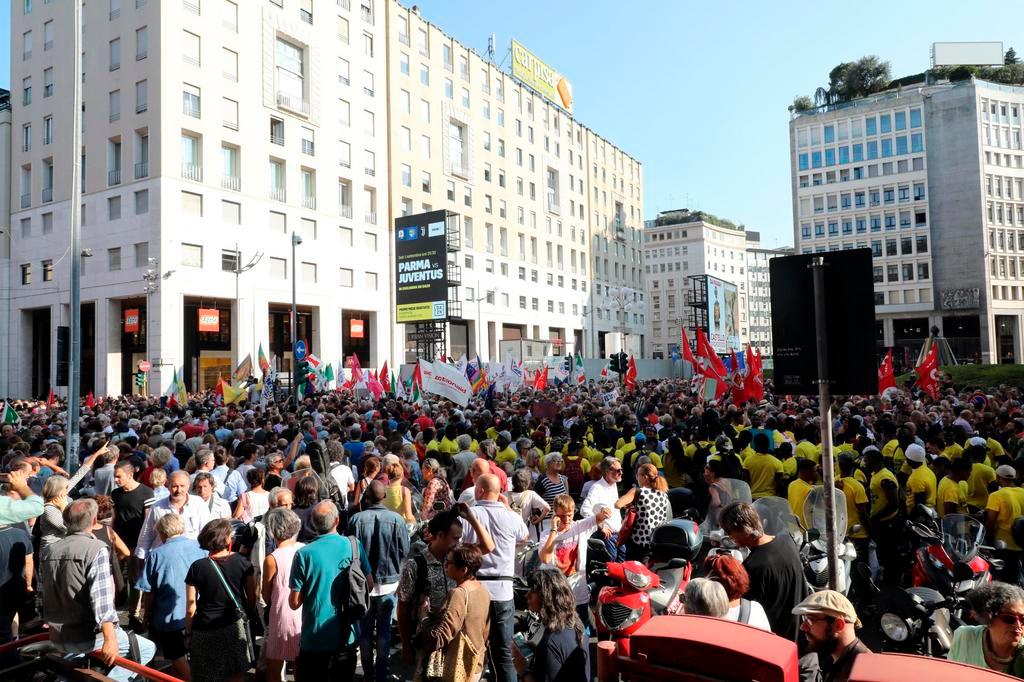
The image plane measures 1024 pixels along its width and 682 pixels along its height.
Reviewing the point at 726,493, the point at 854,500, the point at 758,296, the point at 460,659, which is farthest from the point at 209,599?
the point at 758,296

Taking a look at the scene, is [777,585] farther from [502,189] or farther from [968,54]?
[968,54]

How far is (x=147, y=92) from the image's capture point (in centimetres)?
3678

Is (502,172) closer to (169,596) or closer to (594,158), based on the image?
(594,158)

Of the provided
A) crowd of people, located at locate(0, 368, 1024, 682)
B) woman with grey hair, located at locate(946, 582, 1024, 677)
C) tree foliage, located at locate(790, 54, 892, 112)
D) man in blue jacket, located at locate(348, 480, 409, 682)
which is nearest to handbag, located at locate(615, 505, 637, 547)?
crowd of people, located at locate(0, 368, 1024, 682)

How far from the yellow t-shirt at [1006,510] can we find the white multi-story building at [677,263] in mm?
110750

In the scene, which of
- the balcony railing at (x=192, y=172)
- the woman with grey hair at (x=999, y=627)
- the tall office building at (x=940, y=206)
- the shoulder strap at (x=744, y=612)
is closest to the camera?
the woman with grey hair at (x=999, y=627)

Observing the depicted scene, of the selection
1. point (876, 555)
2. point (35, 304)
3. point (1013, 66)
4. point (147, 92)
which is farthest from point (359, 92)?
point (1013, 66)

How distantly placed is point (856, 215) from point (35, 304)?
78.5 metres

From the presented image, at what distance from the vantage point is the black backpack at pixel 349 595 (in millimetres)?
4742

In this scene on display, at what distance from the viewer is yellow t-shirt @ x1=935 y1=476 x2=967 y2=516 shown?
7086 millimetres

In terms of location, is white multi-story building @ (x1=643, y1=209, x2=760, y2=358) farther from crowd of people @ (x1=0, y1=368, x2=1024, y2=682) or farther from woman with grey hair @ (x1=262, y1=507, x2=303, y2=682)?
woman with grey hair @ (x1=262, y1=507, x2=303, y2=682)

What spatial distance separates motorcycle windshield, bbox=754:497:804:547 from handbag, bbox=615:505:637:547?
1122mm

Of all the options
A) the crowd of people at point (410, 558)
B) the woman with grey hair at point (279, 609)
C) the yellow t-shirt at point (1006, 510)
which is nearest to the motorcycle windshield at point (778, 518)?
the crowd of people at point (410, 558)

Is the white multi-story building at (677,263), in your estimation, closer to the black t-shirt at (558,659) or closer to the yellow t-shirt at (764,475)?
the yellow t-shirt at (764,475)
